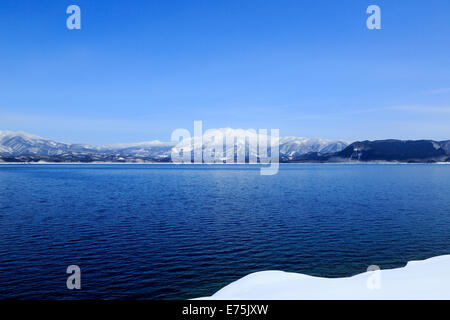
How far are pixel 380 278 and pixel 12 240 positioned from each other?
48.4 m

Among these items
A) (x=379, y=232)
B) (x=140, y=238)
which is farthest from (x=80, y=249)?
(x=379, y=232)

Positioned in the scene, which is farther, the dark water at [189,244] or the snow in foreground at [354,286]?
the dark water at [189,244]

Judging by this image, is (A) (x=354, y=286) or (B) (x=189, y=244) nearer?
(A) (x=354, y=286)

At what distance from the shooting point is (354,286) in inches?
954

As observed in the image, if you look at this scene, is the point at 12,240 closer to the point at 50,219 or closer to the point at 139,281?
the point at 50,219

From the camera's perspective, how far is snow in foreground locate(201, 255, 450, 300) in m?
22.0

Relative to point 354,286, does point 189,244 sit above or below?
below

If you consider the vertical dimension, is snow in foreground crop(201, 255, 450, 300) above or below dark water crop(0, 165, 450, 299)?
Result: above

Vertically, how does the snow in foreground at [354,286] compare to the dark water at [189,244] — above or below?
above

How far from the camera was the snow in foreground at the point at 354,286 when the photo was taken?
22031 mm

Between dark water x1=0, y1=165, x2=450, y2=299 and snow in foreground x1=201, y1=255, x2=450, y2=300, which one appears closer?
snow in foreground x1=201, y1=255, x2=450, y2=300
